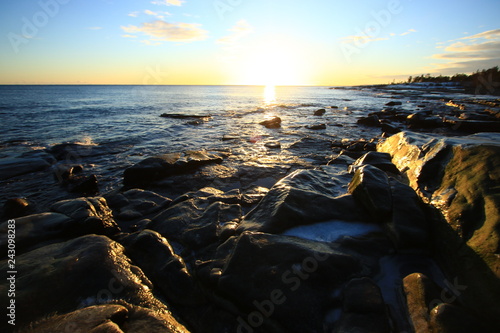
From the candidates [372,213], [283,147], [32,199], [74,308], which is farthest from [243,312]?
[283,147]

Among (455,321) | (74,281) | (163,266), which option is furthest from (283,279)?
(74,281)

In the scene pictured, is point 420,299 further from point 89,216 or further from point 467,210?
point 89,216

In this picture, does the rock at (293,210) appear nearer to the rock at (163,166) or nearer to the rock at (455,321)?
the rock at (455,321)

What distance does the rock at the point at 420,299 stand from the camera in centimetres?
271

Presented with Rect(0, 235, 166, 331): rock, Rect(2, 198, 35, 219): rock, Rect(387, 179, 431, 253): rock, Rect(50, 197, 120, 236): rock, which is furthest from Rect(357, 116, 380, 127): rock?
Rect(2, 198, 35, 219): rock

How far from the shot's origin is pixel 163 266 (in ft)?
12.9

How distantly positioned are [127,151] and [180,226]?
9.20 m

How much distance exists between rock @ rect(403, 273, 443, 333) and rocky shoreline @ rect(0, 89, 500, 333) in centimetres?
2

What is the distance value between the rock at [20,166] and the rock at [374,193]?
11413 mm

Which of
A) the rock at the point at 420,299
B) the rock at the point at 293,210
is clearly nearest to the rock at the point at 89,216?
the rock at the point at 293,210

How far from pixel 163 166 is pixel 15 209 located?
158 inches

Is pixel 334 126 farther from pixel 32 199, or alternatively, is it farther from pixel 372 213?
pixel 32 199

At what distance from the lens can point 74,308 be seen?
9.95 feet

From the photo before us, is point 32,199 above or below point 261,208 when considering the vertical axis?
below
